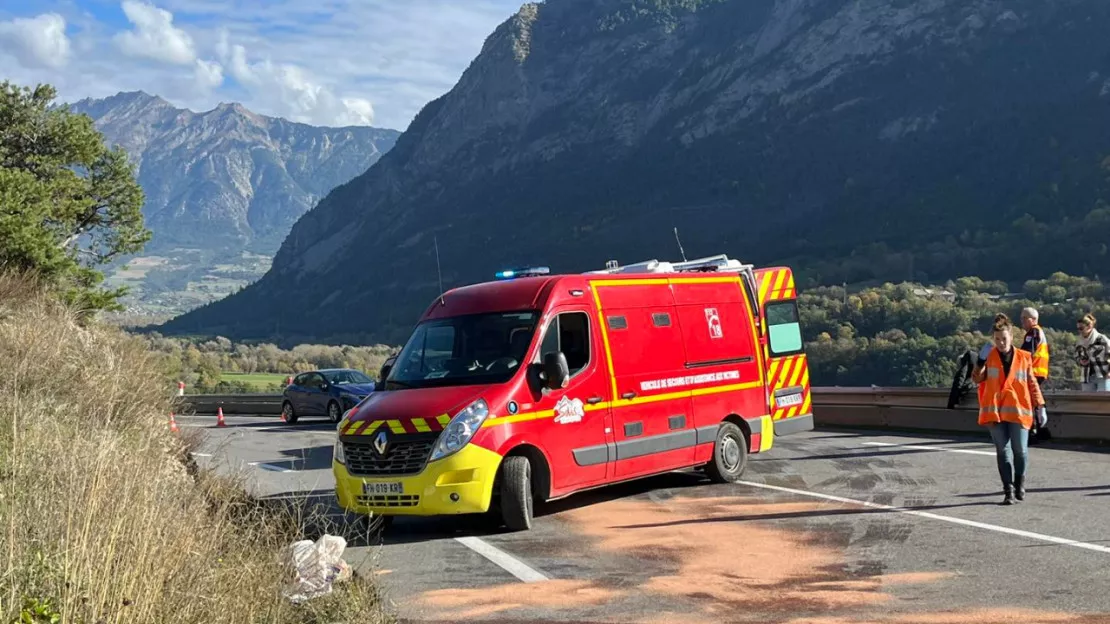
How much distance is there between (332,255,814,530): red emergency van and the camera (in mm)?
9492

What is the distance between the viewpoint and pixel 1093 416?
14.7 meters

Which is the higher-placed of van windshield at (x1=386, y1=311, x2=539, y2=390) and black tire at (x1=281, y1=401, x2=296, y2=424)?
van windshield at (x1=386, y1=311, x2=539, y2=390)

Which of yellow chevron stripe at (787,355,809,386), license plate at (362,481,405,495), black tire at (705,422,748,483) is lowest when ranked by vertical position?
black tire at (705,422,748,483)

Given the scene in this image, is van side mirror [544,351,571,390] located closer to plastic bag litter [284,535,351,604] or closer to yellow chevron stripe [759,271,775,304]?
plastic bag litter [284,535,351,604]

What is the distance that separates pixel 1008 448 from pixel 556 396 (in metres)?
4.19

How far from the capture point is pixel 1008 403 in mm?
10125

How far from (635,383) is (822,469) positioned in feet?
11.1

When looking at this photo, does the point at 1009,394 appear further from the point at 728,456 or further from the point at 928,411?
the point at 928,411

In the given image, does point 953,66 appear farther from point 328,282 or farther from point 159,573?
point 159,573

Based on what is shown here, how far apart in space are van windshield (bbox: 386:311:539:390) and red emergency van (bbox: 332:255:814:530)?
1cm

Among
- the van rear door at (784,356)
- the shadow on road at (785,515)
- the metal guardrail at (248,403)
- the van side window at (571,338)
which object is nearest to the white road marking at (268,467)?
the van side window at (571,338)

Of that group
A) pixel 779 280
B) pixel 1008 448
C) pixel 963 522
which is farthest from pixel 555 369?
pixel 779 280

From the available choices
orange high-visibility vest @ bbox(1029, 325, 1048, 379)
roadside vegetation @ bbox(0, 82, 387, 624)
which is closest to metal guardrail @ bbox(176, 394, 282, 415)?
roadside vegetation @ bbox(0, 82, 387, 624)

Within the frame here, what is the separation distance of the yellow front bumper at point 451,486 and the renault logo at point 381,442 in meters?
0.25
